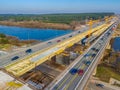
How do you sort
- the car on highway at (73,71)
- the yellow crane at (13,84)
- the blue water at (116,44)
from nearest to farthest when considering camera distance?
1. the yellow crane at (13,84)
2. the car on highway at (73,71)
3. the blue water at (116,44)

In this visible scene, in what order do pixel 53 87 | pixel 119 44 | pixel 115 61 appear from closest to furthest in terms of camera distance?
pixel 53 87
pixel 115 61
pixel 119 44

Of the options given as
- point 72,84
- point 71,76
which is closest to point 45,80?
point 71,76

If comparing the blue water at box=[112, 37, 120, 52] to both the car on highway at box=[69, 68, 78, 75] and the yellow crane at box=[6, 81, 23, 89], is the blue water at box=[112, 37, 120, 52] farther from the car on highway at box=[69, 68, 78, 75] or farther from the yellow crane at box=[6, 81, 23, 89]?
the yellow crane at box=[6, 81, 23, 89]

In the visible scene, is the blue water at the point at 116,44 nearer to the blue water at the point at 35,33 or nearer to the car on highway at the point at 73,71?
the blue water at the point at 35,33

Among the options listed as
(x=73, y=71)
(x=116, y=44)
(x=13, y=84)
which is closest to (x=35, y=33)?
(x=116, y=44)

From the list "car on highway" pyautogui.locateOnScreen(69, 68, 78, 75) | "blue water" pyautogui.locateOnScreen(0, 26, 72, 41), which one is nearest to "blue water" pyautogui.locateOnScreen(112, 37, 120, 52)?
"blue water" pyautogui.locateOnScreen(0, 26, 72, 41)

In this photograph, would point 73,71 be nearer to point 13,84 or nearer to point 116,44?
point 13,84

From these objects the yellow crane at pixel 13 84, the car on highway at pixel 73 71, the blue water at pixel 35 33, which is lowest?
the blue water at pixel 35 33

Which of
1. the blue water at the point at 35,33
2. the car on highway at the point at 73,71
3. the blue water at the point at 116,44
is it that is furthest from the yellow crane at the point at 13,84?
the blue water at the point at 35,33

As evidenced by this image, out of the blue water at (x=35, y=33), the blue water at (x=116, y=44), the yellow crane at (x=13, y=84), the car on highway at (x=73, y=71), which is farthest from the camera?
the blue water at (x=35, y=33)

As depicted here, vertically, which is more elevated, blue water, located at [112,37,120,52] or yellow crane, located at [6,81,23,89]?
yellow crane, located at [6,81,23,89]

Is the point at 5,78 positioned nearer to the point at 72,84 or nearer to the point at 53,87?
the point at 53,87
